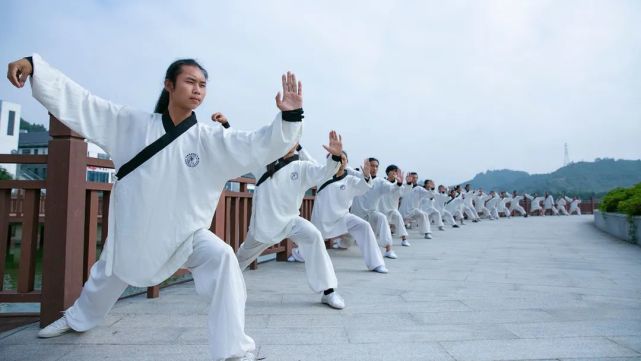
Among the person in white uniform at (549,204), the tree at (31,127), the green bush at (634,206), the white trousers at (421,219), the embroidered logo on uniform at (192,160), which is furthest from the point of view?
the tree at (31,127)

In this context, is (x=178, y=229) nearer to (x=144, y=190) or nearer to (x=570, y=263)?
(x=144, y=190)

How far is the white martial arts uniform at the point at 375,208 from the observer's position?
7.98 meters

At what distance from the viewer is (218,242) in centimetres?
239

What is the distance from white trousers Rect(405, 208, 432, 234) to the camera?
40.2 feet

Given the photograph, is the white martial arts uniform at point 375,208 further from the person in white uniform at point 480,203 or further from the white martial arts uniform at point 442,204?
the person in white uniform at point 480,203

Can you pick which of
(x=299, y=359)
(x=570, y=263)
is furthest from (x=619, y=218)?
(x=299, y=359)

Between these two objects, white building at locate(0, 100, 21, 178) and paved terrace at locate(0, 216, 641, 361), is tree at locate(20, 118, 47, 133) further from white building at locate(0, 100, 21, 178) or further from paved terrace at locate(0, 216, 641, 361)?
paved terrace at locate(0, 216, 641, 361)

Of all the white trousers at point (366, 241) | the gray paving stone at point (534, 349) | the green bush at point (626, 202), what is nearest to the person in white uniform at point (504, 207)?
the green bush at point (626, 202)

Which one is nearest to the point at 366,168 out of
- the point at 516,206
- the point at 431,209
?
the point at 431,209

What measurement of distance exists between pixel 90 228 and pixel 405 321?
2.87 metres

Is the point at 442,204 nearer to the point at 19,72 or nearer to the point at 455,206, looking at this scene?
the point at 455,206

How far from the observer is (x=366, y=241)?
627cm

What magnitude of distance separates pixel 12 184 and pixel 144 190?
73.0 inches

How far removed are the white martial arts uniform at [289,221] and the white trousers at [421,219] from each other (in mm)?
8320
